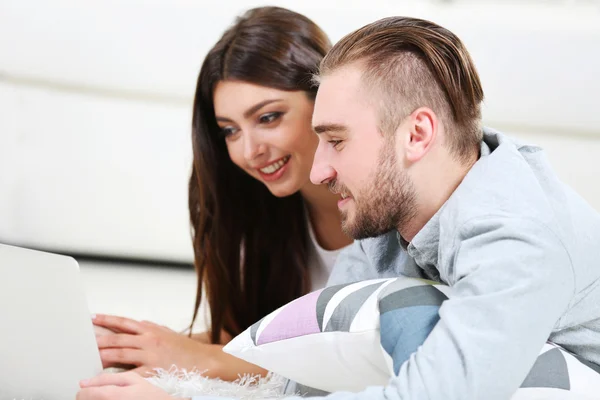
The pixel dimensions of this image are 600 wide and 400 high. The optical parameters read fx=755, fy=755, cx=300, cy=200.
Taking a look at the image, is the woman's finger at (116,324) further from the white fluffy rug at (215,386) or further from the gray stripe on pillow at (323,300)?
the gray stripe on pillow at (323,300)

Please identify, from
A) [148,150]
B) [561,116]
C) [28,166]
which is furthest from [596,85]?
[28,166]

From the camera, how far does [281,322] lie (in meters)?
0.98

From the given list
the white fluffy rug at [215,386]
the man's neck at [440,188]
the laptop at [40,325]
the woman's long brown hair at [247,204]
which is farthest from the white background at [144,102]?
the man's neck at [440,188]

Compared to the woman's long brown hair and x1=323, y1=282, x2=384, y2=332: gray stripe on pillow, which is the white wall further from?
x1=323, y1=282, x2=384, y2=332: gray stripe on pillow

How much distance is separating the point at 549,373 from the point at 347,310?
0.25 metres

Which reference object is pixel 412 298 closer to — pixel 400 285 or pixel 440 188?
pixel 400 285

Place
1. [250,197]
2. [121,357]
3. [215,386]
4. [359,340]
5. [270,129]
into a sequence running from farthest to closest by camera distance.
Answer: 1. [250,197]
2. [270,129]
3. [121,357]
4. [215,386]
5. [359,340]

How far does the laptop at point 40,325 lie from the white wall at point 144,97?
108cm

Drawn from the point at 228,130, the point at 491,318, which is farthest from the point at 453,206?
the point at 228,130

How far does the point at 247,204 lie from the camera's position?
1646 millimetres

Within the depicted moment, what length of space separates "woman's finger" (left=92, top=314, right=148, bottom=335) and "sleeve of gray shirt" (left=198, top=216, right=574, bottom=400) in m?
0.60

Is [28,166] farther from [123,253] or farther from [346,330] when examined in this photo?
[346,330]

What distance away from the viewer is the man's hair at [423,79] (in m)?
0.96

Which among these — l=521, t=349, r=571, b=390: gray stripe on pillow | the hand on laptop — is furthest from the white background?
l=521, t=349, r=571, b=390: gray stripe on pillow
